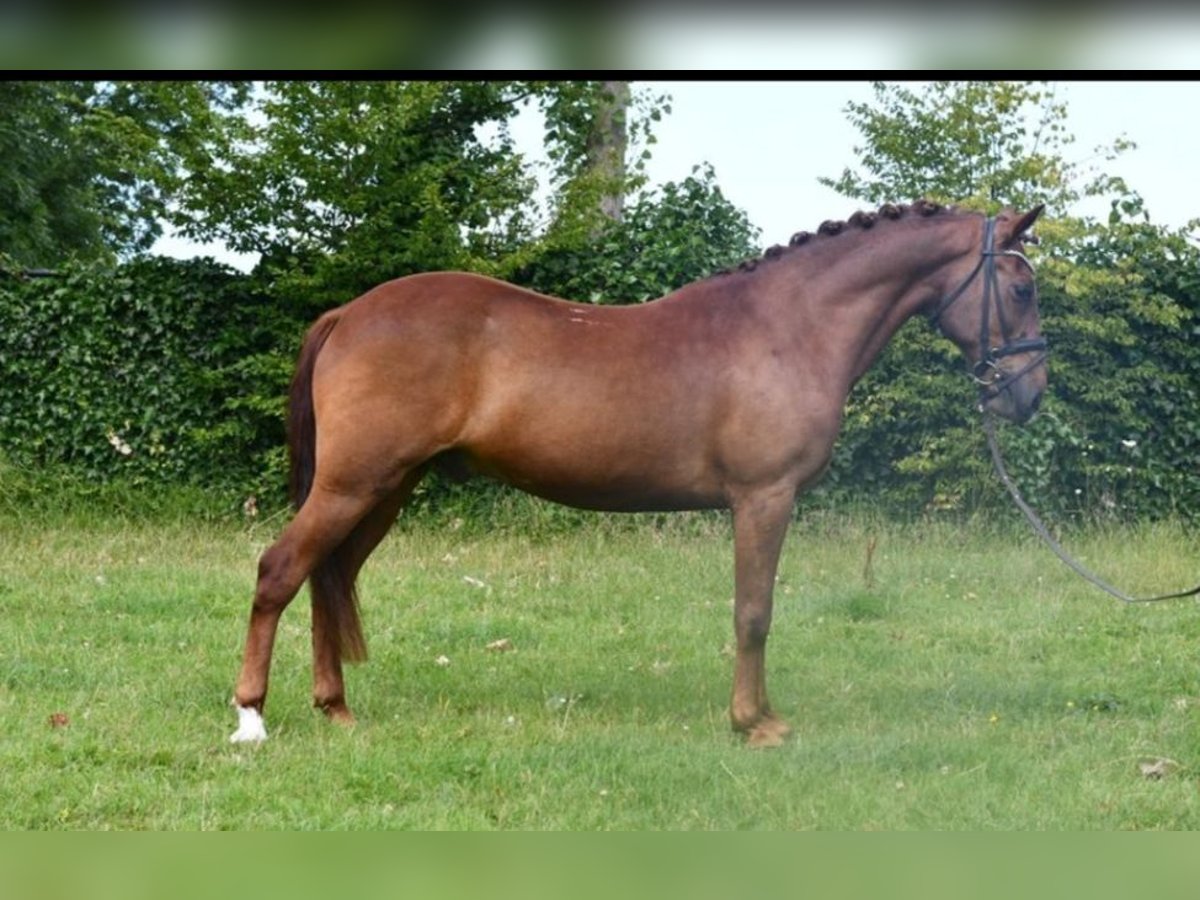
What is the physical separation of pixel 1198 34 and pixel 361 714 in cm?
423

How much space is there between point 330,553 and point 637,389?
1247 mm

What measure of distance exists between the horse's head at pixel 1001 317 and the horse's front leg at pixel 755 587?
0.90 m

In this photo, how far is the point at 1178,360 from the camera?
29.7 feet

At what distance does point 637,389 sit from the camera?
475cm

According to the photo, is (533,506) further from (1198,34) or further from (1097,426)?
(1198,34)

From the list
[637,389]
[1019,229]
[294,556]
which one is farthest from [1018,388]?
[294,556]

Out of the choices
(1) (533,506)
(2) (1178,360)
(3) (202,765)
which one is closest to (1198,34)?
(3) (202,765)

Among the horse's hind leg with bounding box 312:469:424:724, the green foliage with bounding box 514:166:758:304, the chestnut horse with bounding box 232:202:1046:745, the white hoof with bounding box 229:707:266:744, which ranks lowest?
the white hoof with bounding box 229:707:266:744

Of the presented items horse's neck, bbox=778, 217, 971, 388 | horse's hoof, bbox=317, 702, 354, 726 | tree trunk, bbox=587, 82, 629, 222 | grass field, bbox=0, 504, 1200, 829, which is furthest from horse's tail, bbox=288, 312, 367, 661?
tree trunk, bbox=587, 82, 629, 222

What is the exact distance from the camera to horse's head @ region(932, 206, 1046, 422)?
4.86 meters

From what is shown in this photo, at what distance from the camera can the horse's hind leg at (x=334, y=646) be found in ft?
15.8

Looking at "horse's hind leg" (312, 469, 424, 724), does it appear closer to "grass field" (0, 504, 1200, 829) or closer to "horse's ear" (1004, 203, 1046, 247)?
"grass field" (0, 504, 1200, 829)

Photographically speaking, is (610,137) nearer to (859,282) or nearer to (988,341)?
(859,282)

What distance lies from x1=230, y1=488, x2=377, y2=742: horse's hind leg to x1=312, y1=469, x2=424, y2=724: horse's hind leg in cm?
16
